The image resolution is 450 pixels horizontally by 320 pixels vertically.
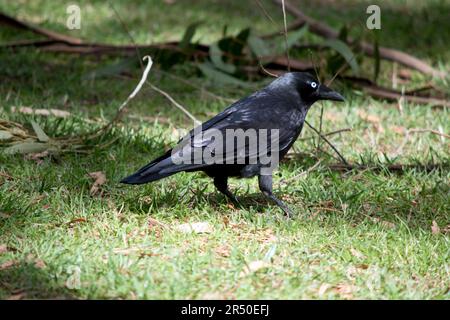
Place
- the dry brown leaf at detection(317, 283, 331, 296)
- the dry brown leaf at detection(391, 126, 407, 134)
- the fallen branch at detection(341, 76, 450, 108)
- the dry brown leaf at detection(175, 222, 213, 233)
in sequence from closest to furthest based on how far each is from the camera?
the dry brown leaf at detection(317, 283, 331, 296)
the dry brown leaf at detection(175, 222, 213, 233)
the dry brown leaf at detection(391, 126, 407, 134)
the fallen branch at detection(341, 76, 450, 108)

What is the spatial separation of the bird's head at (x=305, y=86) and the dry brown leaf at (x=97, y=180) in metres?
1.25

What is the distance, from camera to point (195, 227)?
14.3 feet

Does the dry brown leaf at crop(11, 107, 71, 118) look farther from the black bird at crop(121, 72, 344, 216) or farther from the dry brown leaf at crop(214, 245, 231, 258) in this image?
the dry brown leaf at crop(214, 245, 231, 258)

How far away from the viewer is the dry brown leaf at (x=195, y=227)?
14.1 ft

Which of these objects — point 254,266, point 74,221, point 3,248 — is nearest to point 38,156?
point 74,221

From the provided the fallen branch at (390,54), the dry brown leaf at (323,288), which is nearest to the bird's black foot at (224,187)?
the dry brown leaf at (323,288)

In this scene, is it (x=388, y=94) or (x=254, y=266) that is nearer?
(x=254, y=266)

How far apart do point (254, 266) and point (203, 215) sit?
771mm

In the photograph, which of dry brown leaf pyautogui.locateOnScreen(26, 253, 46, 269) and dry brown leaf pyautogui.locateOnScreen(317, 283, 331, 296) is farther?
dry brown leaf pyautogui.locateOnScreen(26, 253, 46, 269)

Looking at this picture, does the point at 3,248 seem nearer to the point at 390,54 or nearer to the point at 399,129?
the point at 399,129

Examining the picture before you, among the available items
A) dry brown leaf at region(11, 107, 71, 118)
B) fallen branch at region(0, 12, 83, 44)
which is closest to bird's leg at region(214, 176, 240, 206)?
dry brown leaf at region(11, 107, 71, 118)

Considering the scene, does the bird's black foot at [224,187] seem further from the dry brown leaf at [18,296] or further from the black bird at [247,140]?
the dry brown leaf at [18,296]

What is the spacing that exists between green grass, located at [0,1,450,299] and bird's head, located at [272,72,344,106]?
1.87 feet

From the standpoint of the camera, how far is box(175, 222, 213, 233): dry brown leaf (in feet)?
14.1
